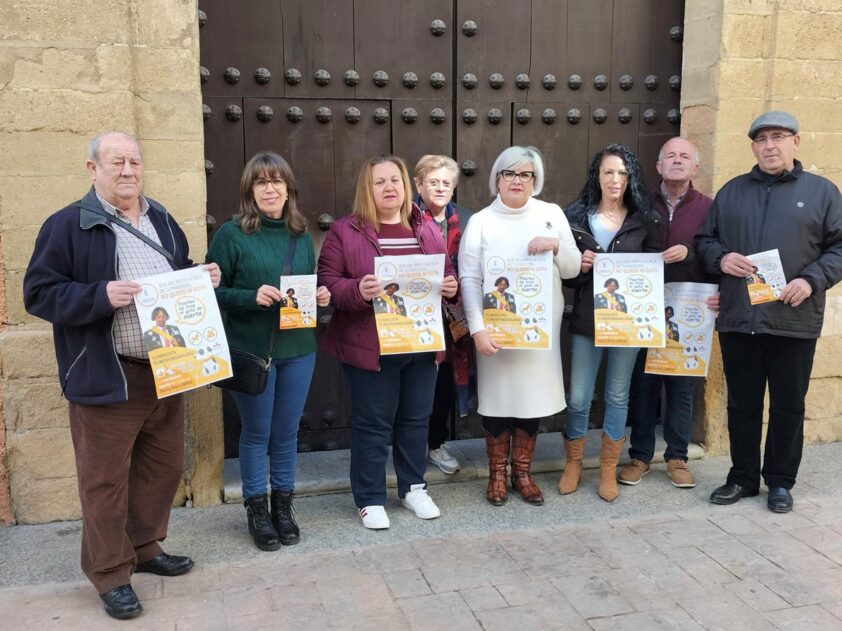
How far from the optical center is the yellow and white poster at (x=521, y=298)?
3818 millimetres

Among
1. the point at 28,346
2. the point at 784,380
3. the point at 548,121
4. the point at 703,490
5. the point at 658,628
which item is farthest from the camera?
the point at 548,121

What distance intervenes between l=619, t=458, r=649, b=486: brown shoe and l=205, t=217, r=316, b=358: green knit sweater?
6.30 feet

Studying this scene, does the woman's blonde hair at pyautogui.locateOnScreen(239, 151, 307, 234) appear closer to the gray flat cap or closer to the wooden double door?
the wooden double door

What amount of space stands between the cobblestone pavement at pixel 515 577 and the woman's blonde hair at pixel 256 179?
4.53ft

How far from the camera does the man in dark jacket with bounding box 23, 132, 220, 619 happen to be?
2910mm

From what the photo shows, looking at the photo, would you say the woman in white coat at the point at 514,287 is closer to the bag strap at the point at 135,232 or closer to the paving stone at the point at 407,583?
the paving stone at the point at 407,583

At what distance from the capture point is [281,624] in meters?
2.99

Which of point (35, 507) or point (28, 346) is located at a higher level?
point (28, 346)

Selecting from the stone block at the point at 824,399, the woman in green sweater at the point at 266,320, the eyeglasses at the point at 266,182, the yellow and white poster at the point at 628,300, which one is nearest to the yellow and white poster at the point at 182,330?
the woman in green sweater at the point at 266,320

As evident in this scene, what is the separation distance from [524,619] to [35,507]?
2.29 m

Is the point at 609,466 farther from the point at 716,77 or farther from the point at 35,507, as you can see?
the point at 35,507

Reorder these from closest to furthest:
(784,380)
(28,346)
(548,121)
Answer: (28,346) → (784,380) → (548,121)

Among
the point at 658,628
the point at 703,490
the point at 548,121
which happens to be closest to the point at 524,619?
the point at 658,628

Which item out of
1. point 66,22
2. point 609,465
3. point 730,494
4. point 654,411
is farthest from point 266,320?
point 730,494
